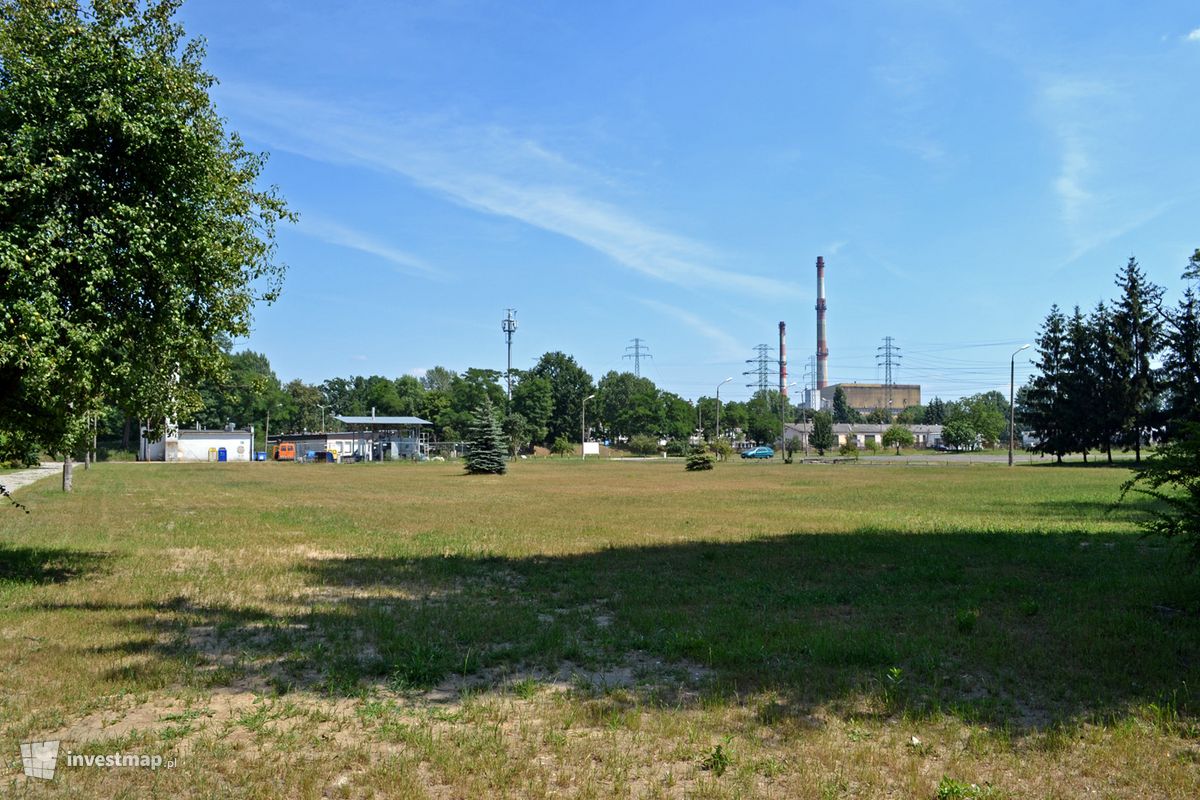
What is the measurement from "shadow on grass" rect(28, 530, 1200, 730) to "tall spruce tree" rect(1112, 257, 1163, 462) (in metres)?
59.9

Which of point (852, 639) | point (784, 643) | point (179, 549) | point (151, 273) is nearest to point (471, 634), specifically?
point (784, 643)

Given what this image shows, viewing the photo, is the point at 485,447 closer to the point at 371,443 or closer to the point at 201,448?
the point at 371,443

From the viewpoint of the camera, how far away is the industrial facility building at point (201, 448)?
3676 inches

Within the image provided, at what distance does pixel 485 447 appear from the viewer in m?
57.9

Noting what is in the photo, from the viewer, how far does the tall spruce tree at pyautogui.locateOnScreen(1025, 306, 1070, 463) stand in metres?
68.8

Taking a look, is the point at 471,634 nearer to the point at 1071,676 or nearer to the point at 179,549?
the point at 1071,676

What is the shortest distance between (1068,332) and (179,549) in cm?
7663

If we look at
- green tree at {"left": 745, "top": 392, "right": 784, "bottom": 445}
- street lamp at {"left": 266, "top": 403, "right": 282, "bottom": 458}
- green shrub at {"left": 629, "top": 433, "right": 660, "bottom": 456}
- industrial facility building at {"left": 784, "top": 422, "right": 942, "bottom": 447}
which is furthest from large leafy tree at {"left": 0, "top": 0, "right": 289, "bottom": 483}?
industrial facility building at {"left": 784, "top": 422, "right": 942, "bottom": 447}

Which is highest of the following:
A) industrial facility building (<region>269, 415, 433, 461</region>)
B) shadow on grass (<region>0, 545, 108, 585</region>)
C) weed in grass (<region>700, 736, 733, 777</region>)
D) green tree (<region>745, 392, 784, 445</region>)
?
green tree (<region>745, 392, 784, 445</region>)

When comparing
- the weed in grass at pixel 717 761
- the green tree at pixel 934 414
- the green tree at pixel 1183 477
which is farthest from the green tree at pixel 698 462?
the green tree at pixel 934 414

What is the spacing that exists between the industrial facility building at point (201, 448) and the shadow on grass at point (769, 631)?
9093 cm

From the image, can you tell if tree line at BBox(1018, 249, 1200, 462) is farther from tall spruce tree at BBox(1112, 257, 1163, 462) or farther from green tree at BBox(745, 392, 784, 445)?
green tree at BBox(745, 392, 784, 445)

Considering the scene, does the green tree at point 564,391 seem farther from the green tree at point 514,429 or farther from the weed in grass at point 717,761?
the weed in grass at point 717,761

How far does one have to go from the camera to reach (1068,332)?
7225cm
